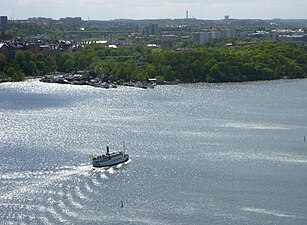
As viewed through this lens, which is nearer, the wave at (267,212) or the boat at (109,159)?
the wave at (267,212)

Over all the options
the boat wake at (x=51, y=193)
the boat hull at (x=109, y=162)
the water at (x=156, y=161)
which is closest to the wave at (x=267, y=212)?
the water at (x=156, y=161)

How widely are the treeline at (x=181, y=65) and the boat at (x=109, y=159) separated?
486 inches

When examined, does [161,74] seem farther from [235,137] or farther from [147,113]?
[235,137]

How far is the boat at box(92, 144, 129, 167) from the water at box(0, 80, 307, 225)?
6.0 inches

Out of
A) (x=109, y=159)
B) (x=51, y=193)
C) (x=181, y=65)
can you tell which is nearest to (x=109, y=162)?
(x=109, y=159)

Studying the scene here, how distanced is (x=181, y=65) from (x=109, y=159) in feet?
46.4

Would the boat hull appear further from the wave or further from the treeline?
the treeline

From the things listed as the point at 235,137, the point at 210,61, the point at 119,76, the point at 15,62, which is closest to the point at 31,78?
the point at 15,62

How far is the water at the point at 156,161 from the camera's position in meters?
9.79

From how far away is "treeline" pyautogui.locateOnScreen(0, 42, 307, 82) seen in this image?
25.5 metres

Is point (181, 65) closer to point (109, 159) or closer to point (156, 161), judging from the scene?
point (156, 161)

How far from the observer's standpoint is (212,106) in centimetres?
1881

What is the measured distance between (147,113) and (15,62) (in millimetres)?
10614

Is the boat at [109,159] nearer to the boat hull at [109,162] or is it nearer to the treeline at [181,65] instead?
the boat hull at [109,162]
